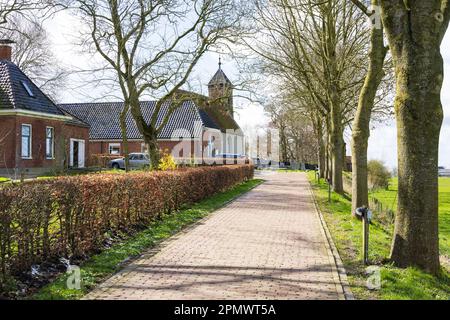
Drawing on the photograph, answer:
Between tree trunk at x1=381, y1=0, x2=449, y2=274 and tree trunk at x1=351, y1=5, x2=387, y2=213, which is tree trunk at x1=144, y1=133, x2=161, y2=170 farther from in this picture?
tree trunk at x1=381, y1=0, x2=449, y2=274

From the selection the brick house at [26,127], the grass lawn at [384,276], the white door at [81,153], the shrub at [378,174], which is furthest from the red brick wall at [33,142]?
the shrub at [378,174]

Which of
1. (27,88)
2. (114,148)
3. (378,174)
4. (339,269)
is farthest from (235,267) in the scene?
(114,148)

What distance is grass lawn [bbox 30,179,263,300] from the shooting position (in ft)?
19.8

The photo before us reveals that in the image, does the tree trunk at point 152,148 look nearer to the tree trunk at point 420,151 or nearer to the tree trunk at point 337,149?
the tree trunk at point 337,149

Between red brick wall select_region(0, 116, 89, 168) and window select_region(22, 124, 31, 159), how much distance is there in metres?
0.21

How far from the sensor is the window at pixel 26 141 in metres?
29.0

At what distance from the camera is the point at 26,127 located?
29125mm

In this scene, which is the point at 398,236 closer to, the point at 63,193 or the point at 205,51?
the point at 63,193

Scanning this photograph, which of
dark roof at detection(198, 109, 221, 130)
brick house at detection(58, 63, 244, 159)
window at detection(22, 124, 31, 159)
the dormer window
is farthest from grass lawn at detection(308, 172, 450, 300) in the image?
dark roof at detection(198, 109, 221, 130)

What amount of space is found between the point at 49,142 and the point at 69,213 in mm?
25486

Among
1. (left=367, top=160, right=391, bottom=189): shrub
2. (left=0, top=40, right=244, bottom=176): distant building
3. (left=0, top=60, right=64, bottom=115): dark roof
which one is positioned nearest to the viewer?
(left=0, top=40, right=244, bottom=176): distant building

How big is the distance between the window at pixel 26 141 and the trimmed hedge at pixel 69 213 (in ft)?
62.7

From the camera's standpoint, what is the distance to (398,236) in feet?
→ 25.2
